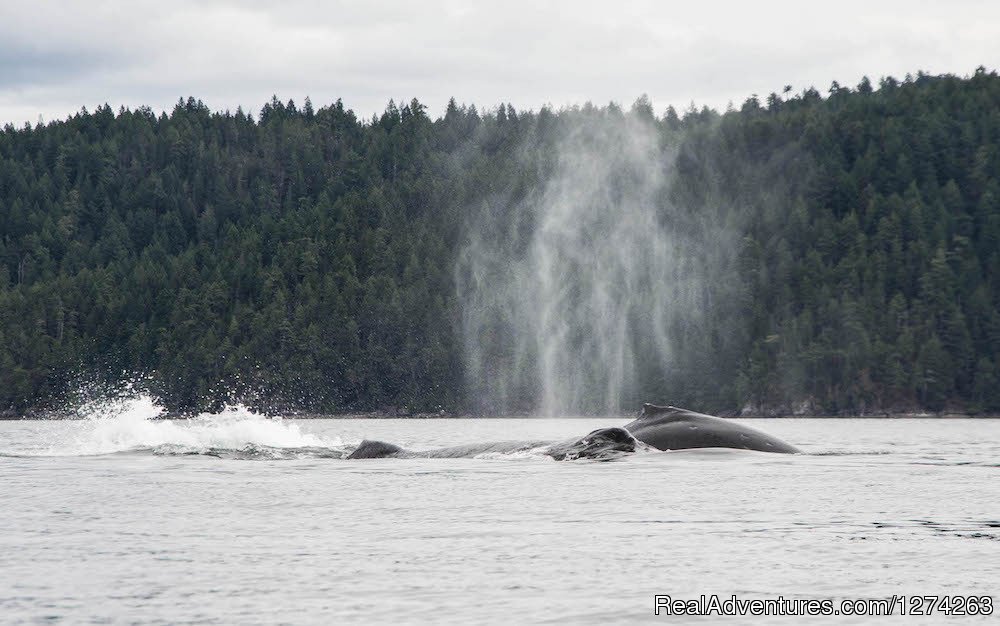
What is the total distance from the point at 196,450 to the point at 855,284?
519 feet

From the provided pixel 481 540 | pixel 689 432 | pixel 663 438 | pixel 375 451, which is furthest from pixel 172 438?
pixel 481 540

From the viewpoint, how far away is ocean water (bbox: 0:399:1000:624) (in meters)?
12.6

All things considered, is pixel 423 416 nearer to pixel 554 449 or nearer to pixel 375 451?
pixel 375 451

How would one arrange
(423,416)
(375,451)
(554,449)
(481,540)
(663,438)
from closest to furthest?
(481,540) → (663,438) → (554,449) → (375,451) → (423,416)

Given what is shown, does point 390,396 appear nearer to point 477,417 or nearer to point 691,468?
point 477,417

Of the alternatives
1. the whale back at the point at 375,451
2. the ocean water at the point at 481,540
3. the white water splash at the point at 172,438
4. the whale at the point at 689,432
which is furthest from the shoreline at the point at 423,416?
the ocean water at the point at 481,540

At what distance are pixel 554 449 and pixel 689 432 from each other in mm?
3763

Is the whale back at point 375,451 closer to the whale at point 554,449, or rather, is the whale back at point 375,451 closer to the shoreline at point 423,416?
the whale at point 554,449

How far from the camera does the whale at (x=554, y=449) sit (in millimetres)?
31328

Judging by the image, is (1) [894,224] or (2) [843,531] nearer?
(2) [843,531]

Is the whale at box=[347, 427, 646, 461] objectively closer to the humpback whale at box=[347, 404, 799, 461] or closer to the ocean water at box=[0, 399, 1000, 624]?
the humpback whale at box=[347, 404, 799, 461]

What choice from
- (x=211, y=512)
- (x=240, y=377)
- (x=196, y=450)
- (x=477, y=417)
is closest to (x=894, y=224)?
(x=477, y=417)

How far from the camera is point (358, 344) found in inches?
7662

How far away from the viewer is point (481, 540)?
16.9 m
